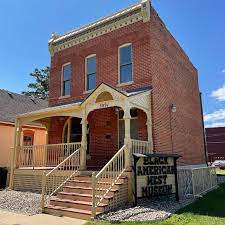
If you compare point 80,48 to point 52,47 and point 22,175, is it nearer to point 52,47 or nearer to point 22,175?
point 52,47

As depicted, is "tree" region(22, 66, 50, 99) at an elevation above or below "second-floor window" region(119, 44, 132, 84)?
above

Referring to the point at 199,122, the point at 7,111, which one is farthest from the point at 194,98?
the point at 7,111

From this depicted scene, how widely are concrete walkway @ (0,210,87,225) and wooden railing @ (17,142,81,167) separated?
5137 millimetres

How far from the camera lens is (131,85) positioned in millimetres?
13242

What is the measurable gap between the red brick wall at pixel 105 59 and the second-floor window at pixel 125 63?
0.75ft

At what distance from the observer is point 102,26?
15117 mm

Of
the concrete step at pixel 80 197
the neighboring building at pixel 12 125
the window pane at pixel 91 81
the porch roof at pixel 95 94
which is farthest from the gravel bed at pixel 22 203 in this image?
the neighboring building at pixel 12 125

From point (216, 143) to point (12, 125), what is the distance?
37005mm

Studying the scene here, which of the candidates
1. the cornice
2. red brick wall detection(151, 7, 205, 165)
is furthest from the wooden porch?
the cornice

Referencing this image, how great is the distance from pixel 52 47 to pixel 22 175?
8.61m

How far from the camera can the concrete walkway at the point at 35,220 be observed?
7.57 m

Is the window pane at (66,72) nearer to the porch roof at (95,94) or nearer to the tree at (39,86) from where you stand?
the porch roof at (95,94)

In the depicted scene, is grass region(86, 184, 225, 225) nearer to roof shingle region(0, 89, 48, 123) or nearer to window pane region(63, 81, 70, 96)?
window pane region(63, 81, 70, 96)

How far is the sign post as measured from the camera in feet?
30.7
